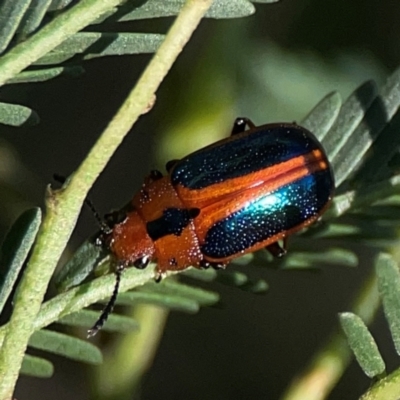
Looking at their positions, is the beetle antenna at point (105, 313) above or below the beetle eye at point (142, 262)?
above

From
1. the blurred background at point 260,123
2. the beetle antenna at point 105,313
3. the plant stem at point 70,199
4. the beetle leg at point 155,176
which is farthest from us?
the blurred background at point 260,123

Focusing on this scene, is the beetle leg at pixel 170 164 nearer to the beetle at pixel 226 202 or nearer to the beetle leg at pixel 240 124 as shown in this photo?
the beetle at pixel 226 202

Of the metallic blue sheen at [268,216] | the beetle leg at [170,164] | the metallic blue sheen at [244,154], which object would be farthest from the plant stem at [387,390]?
the beetle leg at [170,164]

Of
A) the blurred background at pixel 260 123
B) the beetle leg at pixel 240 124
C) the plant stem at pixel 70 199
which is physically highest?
the plant stem at pixel 70 199

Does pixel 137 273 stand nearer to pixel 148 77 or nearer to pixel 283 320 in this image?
pixel 148 77

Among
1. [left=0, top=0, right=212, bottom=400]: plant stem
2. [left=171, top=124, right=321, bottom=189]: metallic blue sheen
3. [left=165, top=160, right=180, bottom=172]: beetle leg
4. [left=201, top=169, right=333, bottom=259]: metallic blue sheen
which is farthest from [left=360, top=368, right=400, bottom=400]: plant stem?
[left=165, top=160, right=180, bottom=172]: beetle leg

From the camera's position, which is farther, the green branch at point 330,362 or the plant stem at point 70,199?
the green branch at point 330,362

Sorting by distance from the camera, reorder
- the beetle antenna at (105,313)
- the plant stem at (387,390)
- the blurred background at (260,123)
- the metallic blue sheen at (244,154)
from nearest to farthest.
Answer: the plant stem at (387,390)
the beetle antenna at (105,313)
the metallic blue sheen at (244,154)
the blurred background at (260,123)

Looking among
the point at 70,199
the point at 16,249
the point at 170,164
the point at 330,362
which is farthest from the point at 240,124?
the point at 70,199
